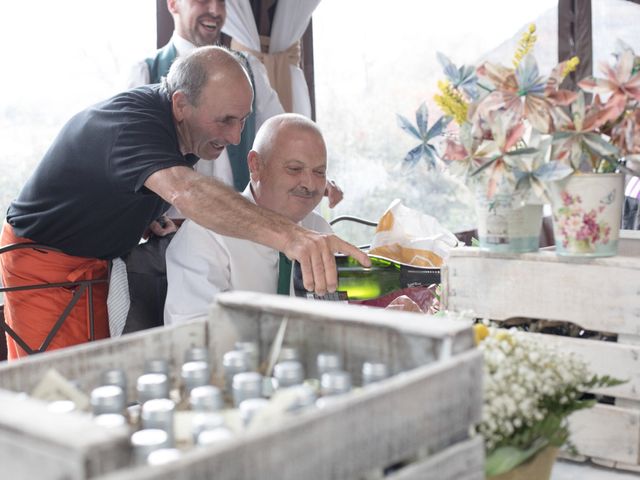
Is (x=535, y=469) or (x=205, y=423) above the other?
(x=205, y=423)

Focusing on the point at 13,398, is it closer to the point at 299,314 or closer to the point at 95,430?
the point at 95,430

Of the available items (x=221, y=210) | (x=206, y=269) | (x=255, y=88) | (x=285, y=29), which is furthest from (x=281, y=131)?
(x=285, y=29)

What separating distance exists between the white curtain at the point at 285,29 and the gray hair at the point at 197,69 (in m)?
1.78

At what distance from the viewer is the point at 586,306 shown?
4.57ft

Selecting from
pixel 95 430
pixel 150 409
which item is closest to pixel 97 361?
pixel 150 409

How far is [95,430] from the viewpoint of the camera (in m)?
0.60

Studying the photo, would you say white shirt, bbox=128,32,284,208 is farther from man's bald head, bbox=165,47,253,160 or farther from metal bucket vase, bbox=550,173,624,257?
metal bucket vase, bbox=550,173,624,257

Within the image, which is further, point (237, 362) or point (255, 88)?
point (255, 88)

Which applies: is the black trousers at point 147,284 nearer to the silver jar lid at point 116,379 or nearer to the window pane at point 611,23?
the silver jar lid at point 116,379

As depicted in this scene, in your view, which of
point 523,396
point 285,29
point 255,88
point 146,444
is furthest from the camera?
point 285,29

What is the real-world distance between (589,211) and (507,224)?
5.4 inches

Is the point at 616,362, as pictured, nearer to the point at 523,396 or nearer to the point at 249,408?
the point at 523,396

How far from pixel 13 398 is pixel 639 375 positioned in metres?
1.01

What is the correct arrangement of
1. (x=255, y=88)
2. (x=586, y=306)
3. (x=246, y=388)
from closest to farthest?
(x=246, y=388) → (x=586, y=306) → (x=255, y=88)
